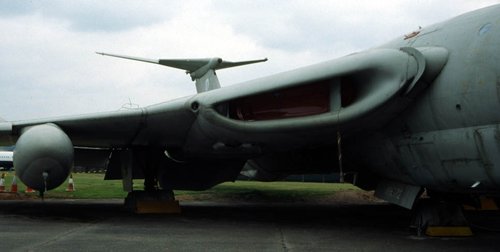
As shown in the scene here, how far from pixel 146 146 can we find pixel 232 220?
262 centimetres

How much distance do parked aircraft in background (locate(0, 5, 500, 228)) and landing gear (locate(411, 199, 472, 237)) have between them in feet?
0.95

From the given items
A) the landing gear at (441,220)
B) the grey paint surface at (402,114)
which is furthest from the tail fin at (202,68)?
the landing gear at (441,220)

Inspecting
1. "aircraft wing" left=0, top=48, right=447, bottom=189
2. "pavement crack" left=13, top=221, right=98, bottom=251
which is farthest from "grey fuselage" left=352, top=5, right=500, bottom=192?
"pavement crack" left=13, top=221, right=98, bottom=251

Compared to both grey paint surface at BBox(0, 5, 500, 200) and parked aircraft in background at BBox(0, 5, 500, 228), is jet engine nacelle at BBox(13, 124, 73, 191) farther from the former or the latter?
grey paint surface at BBox(0, 5, 500, 200)

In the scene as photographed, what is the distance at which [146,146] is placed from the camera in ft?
38.4

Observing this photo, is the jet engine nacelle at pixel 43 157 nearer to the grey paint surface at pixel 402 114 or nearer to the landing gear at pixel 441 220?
the grey paint surface at pixel 402 114

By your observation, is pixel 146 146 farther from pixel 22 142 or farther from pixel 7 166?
pixel 7 166

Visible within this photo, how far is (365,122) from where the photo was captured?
8203mm

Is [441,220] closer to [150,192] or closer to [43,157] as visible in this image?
[43,157]

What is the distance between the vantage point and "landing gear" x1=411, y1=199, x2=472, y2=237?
8.34 metres

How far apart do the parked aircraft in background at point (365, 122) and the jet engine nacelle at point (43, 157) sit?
0.02 metres

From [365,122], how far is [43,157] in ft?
16.6

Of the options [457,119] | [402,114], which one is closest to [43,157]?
[402,114]

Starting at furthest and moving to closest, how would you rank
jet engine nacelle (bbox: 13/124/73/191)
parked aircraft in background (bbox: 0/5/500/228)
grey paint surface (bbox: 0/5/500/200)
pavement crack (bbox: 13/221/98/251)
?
jet engine nacelle (bbox: 13/124/73/191) < parked aircraft in background (bbox: 0/5/500/228) < grey paint surface (bbox: 0/5/500/200) < pavement crack (bbox: 13/221/98/251)
